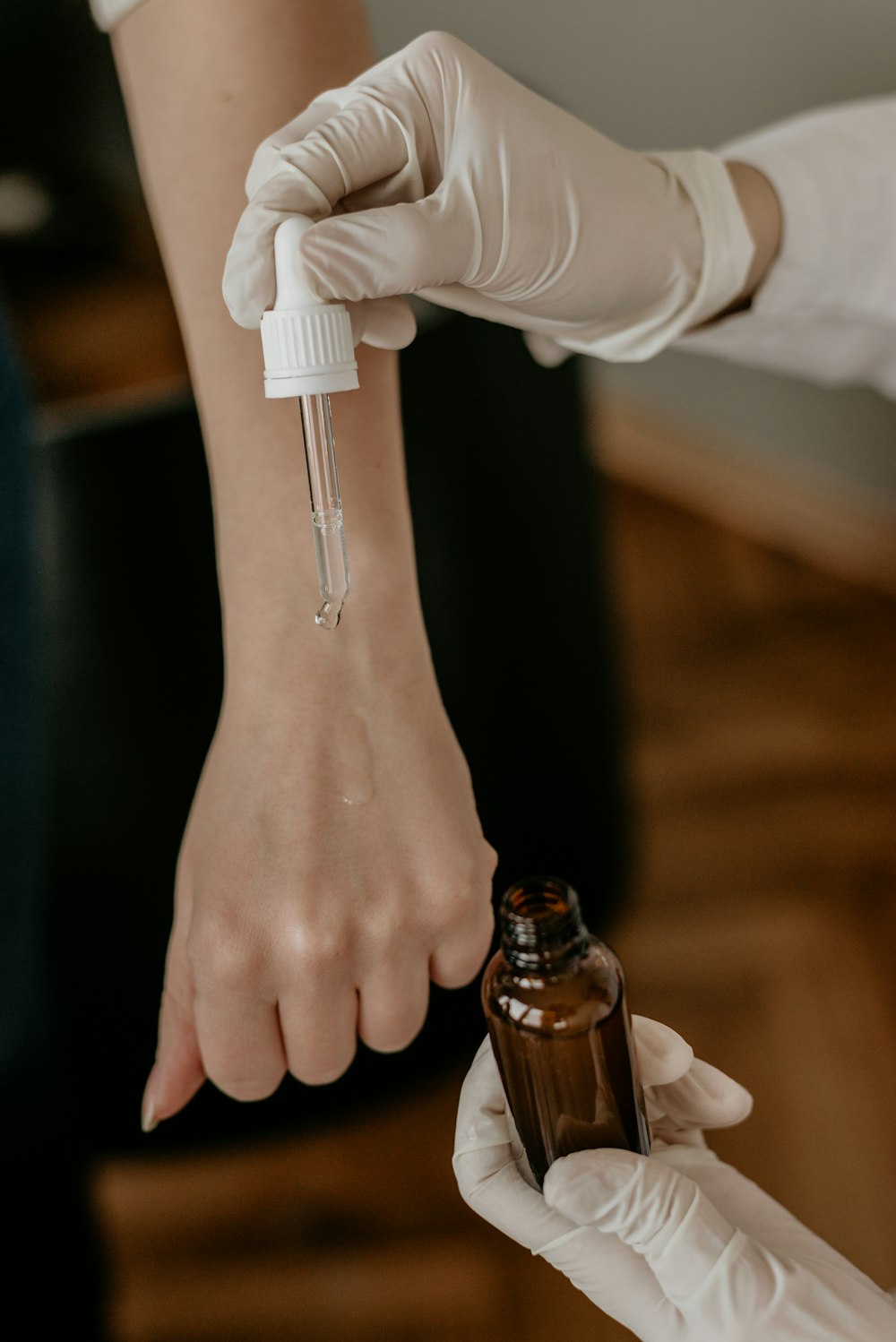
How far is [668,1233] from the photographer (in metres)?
0.38

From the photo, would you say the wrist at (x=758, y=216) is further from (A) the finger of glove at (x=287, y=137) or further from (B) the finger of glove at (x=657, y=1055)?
(B) the finger of glove at (x=657, y=1055)

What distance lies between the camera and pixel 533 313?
53 centimetres

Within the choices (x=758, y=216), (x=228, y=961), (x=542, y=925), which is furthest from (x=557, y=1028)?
(x=758, y=216)

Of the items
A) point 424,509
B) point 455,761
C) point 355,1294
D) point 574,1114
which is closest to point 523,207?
point 455,761

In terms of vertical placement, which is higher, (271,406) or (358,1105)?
(271,406)

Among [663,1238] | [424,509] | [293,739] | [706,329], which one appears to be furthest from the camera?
[424,509]

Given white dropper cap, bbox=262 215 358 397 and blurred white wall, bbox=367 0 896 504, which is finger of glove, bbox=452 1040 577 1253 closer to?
white dropper cap, bbox=262 215 358 397

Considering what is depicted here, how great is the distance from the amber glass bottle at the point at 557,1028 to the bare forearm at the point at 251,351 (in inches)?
6.8

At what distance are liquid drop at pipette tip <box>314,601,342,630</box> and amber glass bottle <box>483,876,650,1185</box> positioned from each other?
0.16 metres

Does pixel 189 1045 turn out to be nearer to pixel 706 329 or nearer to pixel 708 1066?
pixel 708 1066

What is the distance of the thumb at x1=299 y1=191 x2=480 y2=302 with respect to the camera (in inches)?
14.4

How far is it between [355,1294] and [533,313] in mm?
582

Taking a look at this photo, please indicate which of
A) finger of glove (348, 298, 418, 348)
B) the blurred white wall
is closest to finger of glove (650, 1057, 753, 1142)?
finger of glove (348, 298, 418, 348)

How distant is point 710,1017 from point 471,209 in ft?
1.16
